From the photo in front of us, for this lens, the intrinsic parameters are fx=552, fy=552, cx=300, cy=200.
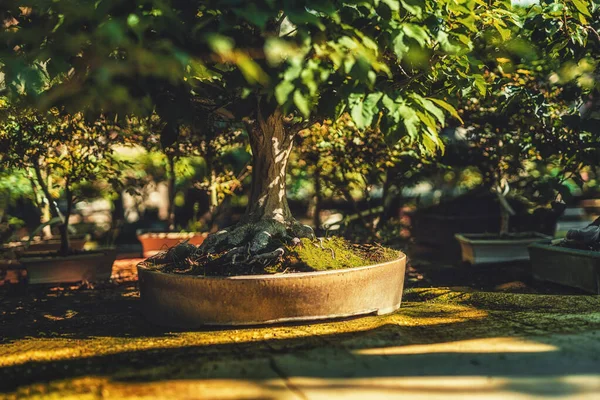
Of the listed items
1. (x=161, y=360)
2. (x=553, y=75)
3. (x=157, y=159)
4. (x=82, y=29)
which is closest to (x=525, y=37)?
(x=553, y=75)

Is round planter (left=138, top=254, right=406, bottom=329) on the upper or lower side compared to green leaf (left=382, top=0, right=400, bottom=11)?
lower

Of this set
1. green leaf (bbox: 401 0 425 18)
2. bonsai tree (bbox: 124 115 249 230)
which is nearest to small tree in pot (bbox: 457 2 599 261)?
green leaf (bbox: 401 0 425 18)

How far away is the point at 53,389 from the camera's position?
2.95m

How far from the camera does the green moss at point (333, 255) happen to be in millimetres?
4535

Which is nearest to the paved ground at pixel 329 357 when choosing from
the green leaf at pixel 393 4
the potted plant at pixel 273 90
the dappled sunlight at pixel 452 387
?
the dappled sunlight at pixel 452 387

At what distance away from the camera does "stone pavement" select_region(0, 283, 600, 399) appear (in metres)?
2.89

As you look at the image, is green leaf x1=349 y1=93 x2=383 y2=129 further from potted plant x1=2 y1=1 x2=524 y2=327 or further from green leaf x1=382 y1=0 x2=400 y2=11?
green leaf x1=382 y1=0 x2=400 y2=11

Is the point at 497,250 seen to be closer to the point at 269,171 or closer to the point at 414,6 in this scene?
the point at 269,171

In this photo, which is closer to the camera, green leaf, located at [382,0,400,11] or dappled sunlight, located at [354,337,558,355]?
green leaf, located at [382,0,400,11]

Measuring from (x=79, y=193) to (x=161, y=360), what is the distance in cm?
522

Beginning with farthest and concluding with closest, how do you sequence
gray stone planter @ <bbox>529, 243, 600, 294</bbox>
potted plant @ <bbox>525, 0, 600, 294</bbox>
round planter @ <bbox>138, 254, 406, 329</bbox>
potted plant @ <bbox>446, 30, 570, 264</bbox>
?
potted plant @ <bbox>446, 30, 570, 264</bbox> → gray stone planter @ <bbox>529, 243, 600, 294</bbox> → potted plant @ <bbox>525, 0, 600, 294</bbox> → round planter @ <bbox>138, 254, 406, 329</bbox>

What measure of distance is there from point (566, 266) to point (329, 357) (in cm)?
375

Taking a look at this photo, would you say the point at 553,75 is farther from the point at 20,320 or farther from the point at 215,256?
the point at 20,320

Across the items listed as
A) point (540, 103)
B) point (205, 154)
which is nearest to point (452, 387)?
point (540, 103)
